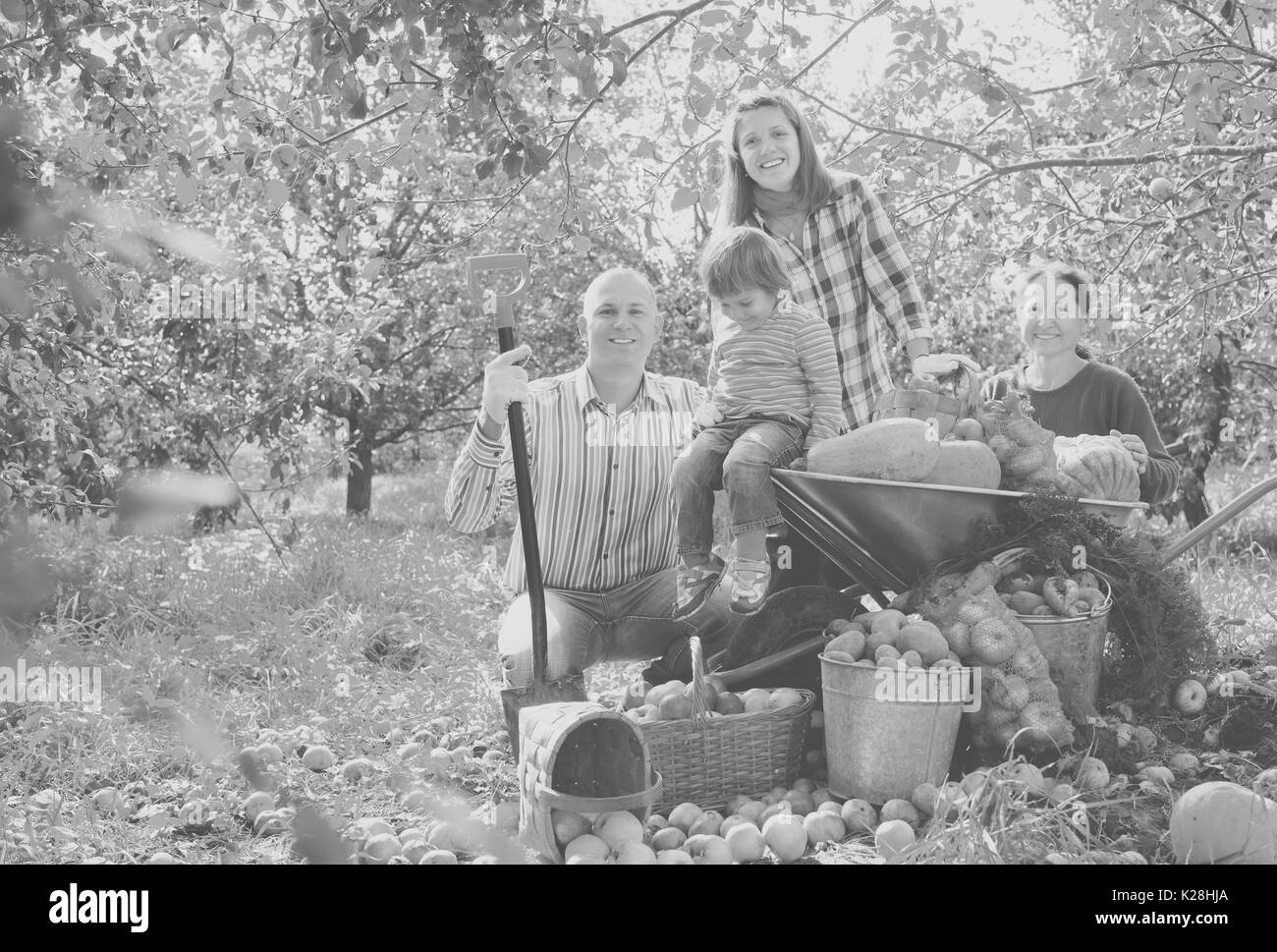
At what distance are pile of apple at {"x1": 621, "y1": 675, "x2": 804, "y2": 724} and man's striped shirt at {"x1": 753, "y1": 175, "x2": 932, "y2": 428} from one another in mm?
990

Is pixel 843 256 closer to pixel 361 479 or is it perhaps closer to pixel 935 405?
pixel 935 405

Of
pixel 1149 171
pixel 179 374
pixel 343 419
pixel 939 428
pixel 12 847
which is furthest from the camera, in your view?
pixel 343 419

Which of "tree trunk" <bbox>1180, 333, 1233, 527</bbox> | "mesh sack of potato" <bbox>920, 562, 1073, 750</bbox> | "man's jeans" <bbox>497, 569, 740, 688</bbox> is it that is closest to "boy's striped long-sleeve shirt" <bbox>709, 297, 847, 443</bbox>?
"man's jeans" <bbox>497, 569, 740, 688</bbox>

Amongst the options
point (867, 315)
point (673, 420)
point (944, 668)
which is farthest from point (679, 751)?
point (867, 315)

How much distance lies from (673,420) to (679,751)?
1080 millimetres

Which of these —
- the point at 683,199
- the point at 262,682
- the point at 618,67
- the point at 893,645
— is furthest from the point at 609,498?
the point at 262,682

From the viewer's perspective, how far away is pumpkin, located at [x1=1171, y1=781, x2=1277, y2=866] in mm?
2377

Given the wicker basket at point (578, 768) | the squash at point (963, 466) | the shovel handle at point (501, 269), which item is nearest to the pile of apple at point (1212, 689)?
the squash at point (963, 466)

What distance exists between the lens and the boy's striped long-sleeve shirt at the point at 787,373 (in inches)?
131

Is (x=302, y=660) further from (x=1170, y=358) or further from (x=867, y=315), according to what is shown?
(x=1170, y=358)

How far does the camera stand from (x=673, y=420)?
3596mm

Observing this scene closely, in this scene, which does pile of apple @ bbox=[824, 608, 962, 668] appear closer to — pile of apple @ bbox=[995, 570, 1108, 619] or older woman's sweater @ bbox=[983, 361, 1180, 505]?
pile of apple @ bbox=[995, 570, 1108, 619]

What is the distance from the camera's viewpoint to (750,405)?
3.36 metres

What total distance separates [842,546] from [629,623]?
2.16ft
